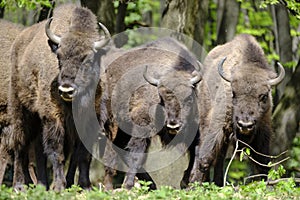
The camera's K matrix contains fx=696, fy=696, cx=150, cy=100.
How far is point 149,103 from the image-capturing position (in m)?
10.7

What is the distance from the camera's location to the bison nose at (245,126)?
9594 mm

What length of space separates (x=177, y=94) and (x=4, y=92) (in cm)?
269

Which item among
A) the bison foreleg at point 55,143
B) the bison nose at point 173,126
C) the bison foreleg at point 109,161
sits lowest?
the bison foreleg at point 109,161

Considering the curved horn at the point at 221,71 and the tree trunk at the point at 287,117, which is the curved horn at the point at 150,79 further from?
the tree trunk at the point at 287,117

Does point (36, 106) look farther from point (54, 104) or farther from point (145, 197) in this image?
point (145, 197)

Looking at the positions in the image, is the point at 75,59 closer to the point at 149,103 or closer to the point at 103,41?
the point at 103,41

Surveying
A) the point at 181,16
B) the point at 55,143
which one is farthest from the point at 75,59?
the point at 181,16

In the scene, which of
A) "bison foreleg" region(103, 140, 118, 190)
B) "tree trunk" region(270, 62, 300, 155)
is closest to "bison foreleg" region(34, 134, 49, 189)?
"bison foreleg" region(103, 140, 118, 190)

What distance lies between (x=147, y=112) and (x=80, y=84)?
5.76 feet

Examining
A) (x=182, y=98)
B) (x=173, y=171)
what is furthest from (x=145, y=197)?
(x=173, y=171)

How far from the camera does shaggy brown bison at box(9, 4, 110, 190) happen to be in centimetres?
919

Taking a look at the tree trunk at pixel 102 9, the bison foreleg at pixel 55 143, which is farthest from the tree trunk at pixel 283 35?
the bison foreleg at pixel 55 143

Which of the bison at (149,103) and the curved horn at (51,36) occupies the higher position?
the curved horn at (51,36)

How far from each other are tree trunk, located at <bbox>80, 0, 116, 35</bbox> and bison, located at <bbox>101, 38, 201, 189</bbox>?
4.02 feet
